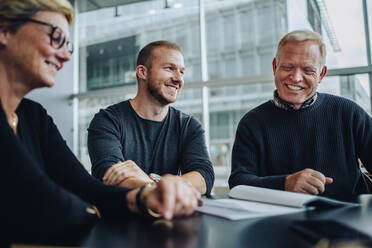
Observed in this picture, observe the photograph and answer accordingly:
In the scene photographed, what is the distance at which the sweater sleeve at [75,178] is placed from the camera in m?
1.01

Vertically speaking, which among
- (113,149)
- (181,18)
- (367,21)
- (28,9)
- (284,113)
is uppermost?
(181,18)

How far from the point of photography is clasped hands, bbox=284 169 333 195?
1.25 m

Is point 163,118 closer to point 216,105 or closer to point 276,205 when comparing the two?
point 276,205

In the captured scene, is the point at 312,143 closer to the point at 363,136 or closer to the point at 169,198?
the point at 363,136

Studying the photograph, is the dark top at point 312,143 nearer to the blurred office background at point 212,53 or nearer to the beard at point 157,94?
the beard at point 157,94

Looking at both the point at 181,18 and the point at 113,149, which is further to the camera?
the point at 181,18

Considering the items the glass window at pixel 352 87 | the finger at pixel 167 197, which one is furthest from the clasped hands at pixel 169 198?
the glass window at pixel 352 87

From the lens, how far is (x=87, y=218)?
85 centimetres

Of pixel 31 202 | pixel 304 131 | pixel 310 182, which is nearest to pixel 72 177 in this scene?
pixel 31 202

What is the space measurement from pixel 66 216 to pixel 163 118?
1362 mm

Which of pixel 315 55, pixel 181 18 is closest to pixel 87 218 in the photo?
pixel 315 55

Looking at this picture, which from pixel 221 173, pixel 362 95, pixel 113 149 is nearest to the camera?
pixel 113 149

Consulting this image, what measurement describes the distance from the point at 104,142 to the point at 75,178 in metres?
0.69

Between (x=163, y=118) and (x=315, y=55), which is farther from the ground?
(x=315, y=55)
